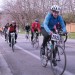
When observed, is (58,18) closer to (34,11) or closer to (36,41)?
(36,41)

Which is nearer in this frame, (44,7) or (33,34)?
(33,34)

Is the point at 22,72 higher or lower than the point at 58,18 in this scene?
lower

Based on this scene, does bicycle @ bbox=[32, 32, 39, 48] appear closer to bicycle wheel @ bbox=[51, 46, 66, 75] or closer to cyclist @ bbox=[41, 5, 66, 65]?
cyclist @ bbox=[41, 5, 66, 65]

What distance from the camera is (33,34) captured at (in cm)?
2048

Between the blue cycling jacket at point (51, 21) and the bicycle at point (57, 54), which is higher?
the blue cycling jacket at point (51, 21)

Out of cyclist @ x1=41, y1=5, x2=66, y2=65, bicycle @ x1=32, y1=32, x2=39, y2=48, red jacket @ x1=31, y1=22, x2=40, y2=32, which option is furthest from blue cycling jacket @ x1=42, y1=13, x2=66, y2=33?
bicycle @ x1=32, y1=32, x2=39, y2=48

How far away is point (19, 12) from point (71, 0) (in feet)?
117

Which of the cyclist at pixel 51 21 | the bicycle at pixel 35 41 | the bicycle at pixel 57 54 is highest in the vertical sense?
the cyclist at pixel 51 21

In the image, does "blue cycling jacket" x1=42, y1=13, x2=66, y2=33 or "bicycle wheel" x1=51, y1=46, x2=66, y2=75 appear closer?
"bicycle wheel" x1=51, y1=46, x2=66, y2=75

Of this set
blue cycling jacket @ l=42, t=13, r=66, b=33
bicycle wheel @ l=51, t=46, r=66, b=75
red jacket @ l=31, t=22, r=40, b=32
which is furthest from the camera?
red jacket @ l=31, t=22, r=40, b=32

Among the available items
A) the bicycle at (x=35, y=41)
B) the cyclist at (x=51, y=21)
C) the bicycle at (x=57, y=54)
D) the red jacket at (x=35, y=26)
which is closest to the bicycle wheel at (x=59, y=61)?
the bicycle at (x=57, y=54)

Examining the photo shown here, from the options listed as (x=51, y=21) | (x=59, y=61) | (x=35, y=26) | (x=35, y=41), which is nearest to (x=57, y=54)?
(x=59, y=61)

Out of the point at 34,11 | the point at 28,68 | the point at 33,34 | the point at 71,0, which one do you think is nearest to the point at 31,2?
the point at 34,11

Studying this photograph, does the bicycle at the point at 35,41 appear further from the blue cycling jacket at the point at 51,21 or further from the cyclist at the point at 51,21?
the blue cycling jacket at the point at 51,21
